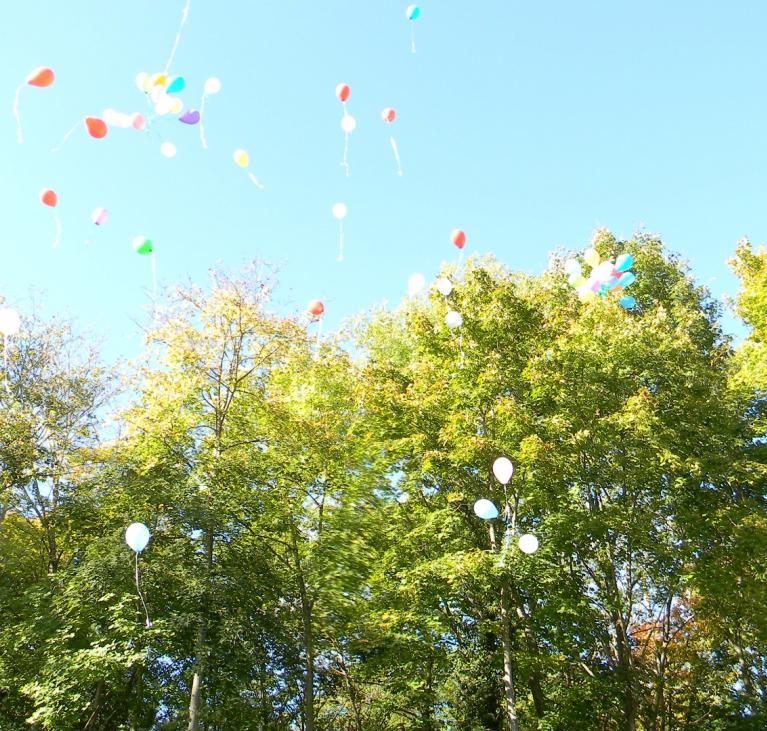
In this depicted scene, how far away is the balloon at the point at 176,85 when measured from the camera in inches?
289

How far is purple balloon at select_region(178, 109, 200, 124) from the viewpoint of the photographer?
7.77m

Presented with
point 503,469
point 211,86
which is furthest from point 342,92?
point 503,469

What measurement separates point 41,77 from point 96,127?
0.78 m

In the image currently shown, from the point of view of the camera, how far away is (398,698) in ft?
42.8

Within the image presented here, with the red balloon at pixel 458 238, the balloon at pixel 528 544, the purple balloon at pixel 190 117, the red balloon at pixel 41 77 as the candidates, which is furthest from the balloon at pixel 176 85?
the balloon at pixel 528 544

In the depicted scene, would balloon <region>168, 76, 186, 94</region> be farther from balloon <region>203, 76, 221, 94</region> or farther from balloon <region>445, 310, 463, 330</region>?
balloon <region>445, 310, 463, 330</region>

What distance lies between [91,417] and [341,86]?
10.2 m

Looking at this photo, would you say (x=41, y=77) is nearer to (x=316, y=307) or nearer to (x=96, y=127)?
(x=96, y=127)

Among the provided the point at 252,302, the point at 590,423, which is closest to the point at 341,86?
the point at 252,302

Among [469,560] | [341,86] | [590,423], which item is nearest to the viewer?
[341,86]

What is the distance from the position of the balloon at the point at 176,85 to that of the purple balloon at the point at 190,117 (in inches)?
14.8

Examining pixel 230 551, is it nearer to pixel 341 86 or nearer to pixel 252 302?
pixel 252 302

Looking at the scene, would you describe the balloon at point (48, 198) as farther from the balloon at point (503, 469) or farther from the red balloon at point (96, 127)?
the balloon at point (503, 469)

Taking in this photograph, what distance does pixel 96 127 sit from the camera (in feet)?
23.8
